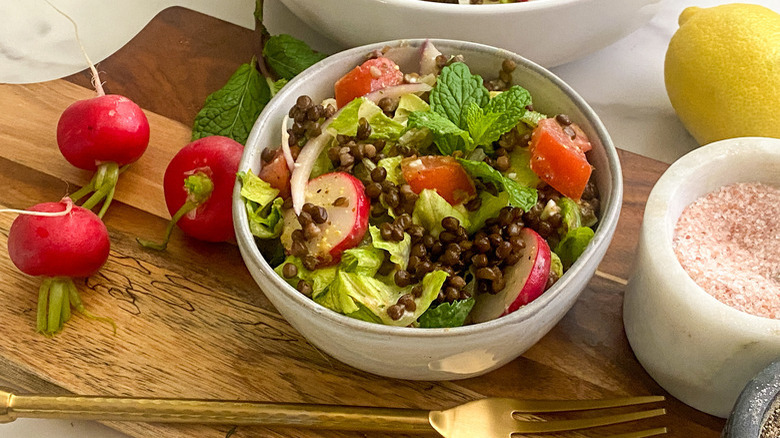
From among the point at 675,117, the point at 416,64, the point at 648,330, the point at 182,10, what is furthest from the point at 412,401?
the point at 182,10

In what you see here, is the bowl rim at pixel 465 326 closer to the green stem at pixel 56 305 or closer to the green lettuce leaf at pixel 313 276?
the green lettuce leaf at pixel 313 276

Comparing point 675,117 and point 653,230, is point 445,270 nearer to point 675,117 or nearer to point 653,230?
point 653,230

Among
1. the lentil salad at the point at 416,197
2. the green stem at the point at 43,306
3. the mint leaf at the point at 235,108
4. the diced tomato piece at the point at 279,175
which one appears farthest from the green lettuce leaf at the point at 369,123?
the green stem at the point at 43,306

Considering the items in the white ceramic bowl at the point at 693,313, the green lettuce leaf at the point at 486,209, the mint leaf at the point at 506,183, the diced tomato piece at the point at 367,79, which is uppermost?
the diced tomato piece at the point at 367,79

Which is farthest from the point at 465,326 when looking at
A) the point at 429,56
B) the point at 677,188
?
the point at 429,56

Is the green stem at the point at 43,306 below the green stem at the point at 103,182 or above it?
below

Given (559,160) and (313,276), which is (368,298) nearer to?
(313,276)

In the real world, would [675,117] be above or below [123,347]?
below
